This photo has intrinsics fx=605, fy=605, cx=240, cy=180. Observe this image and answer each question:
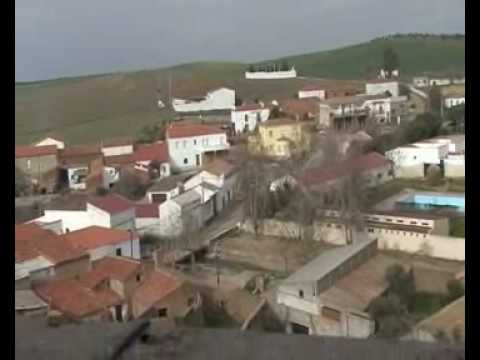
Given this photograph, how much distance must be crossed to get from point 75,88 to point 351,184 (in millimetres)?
1371

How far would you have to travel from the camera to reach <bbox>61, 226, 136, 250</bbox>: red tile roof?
7.62ft

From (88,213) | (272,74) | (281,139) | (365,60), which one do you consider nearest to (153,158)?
(88,213)

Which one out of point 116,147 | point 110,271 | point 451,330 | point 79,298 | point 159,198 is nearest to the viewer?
point 451,330

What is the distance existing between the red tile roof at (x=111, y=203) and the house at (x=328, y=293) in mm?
809

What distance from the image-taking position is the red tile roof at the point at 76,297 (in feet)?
4.31

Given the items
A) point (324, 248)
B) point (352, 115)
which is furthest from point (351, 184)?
point (352, 115)

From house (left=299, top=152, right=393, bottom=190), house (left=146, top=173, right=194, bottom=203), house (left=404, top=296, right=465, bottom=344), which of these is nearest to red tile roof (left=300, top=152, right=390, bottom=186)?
house (left=299, top=152, right=393, bottom=190)

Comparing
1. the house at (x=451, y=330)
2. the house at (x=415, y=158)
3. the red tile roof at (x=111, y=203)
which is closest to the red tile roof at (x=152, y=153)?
the red tile roof at (x=111, y=203)

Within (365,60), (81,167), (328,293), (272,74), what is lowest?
(328,293)

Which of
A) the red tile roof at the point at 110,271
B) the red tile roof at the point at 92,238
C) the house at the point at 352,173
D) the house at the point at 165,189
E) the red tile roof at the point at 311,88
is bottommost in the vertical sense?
the red tile roof at the point at 110,271

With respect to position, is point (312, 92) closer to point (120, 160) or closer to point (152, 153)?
point (152, 153)

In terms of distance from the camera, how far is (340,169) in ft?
9.88

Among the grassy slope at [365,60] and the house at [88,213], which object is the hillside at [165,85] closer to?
the grassy slope at [365,60]

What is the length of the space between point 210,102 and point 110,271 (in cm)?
148
